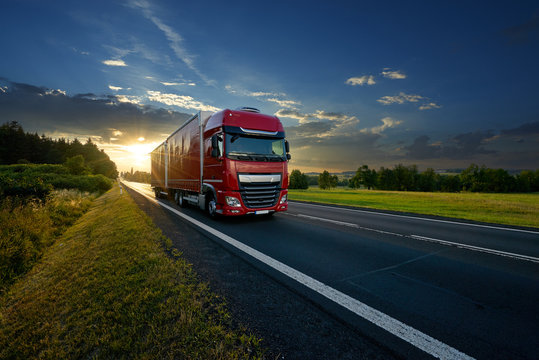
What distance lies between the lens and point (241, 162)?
24.1 ft

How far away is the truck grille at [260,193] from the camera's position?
7447mm

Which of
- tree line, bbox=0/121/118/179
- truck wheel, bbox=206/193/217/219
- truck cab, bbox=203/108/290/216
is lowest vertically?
truck wheel, bbox=206/193/217/219

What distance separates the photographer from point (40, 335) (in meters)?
2.47

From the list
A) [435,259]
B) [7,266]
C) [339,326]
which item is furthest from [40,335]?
[435,259]

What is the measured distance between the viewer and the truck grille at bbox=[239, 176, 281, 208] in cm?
745

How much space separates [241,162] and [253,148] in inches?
28.3

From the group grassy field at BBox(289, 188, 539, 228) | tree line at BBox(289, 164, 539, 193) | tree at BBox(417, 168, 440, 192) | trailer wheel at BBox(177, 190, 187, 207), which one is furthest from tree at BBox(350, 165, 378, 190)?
trailer wheel at BBox(177, 190, 187, 207)

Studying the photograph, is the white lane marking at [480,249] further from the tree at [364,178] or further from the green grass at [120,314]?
the tree at [364,178]

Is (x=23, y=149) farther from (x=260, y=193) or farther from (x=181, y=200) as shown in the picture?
(x=260, y=193)

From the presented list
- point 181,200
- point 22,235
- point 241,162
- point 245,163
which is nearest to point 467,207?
point 245,163

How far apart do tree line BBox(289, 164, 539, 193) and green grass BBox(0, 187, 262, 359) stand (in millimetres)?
69356

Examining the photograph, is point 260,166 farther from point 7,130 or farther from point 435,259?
point 7,130

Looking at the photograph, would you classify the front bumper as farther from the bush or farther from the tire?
the bush

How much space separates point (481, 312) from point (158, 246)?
5.43 metres
